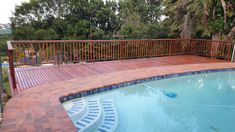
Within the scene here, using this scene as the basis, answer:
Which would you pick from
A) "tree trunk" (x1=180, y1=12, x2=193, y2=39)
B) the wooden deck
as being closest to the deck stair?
the wooden deck

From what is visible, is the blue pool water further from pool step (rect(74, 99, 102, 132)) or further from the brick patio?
the brick patio

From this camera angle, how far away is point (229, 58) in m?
8.10

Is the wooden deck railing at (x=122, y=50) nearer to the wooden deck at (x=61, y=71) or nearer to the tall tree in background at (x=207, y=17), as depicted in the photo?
the wooden deck at (x=61, y=71)

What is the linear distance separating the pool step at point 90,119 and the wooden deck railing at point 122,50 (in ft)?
10.0

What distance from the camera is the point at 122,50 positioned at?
24.8ft

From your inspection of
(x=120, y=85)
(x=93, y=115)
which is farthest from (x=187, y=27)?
(x=93, y=115)

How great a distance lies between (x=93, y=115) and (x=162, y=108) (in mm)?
1471

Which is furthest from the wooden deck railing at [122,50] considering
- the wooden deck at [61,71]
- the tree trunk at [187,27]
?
the tree trunk at [187,27]

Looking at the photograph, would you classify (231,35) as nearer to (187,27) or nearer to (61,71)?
(187,27)

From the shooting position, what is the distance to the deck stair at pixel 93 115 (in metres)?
3.11

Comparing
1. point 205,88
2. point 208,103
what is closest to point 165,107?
point 208,103

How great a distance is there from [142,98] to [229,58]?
540 cm

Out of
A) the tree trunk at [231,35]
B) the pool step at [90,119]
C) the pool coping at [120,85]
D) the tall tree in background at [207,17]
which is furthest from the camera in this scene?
the tall tree in background at [207,17]

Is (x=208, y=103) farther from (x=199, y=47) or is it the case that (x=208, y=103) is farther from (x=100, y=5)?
(x=100, y=5)
